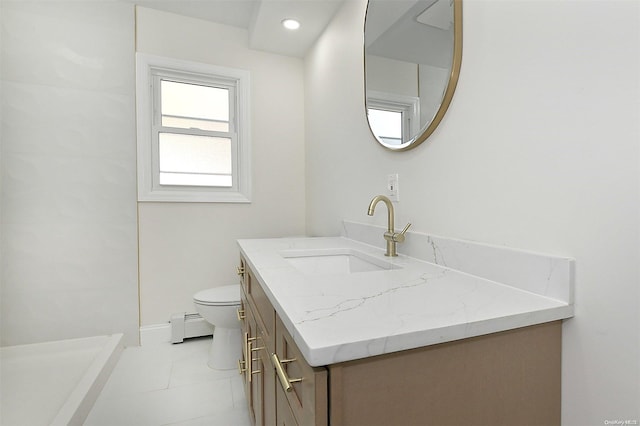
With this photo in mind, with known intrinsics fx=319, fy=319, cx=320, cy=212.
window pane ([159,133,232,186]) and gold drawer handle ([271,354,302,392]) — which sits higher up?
window pane ([159,133,232,186])

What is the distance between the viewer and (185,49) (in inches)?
92.3

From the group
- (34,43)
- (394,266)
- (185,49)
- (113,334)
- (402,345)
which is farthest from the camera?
(185,49)

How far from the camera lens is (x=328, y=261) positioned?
1.52m

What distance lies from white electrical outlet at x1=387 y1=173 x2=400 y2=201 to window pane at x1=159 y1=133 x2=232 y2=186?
1.50 m

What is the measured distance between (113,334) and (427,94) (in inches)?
95.6

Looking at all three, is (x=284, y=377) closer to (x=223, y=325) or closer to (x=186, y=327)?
(x=223, y=325)

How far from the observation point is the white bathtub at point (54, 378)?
1.48 meters

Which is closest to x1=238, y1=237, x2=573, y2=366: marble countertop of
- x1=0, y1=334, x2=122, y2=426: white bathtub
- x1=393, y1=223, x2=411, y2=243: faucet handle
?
x1=393, y1=223, x2=411, y2=243: faucet handle

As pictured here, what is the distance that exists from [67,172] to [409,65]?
2170mm

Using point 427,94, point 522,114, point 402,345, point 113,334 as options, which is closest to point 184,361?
point 113,334

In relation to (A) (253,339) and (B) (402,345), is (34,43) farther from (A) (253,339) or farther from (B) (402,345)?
(B) (402,345)

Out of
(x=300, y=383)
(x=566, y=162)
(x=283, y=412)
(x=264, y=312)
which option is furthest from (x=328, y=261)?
(x=566, y=162)

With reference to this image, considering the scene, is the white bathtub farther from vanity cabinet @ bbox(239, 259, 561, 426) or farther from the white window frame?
the white window frame

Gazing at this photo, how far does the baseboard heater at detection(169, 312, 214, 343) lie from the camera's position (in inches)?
90.0
